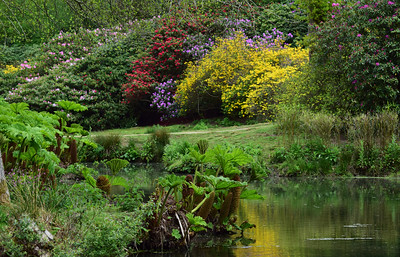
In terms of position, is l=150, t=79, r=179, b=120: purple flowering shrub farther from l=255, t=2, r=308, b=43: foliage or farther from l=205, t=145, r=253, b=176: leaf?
l=205, t=145, r=253, b=176: leaf

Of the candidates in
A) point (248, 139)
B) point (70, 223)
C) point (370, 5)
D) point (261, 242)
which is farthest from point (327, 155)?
point (70, 223)

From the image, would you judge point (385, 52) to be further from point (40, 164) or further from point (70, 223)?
point (70, 223)

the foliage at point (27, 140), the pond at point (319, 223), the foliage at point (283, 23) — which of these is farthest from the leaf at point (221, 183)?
the foliage at point (283, 23)

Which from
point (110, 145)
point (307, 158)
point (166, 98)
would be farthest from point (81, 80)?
point (307, 158)

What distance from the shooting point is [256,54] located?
19.3m

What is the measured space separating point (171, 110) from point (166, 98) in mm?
551

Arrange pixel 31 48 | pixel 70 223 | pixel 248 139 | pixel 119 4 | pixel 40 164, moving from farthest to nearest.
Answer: pixel 31 48
pixel 248 139
pixel 119 4
pixel 40 164
pixel 70 223

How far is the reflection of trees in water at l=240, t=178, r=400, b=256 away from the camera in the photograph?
626 centimetres

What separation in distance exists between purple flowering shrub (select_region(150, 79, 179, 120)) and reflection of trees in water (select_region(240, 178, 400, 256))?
10.9 meters

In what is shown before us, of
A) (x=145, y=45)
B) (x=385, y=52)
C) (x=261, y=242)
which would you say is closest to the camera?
(x=261, y=242)

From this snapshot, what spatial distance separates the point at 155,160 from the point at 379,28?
7001mm

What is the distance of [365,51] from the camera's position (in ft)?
43.4

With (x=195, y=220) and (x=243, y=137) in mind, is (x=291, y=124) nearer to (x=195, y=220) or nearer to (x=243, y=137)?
(x=243, y=137)

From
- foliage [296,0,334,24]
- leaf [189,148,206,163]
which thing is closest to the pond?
leaf [189,148,206,163]
